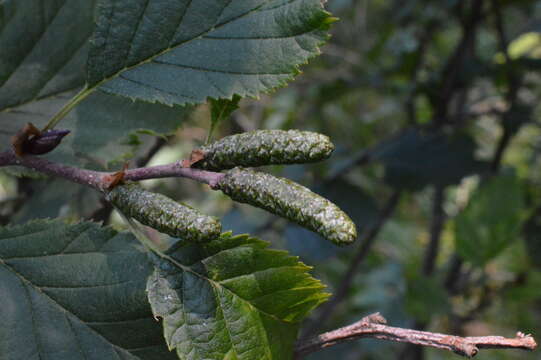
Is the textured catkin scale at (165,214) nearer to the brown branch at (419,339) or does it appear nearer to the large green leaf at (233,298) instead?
the large green leaf at (233,298)

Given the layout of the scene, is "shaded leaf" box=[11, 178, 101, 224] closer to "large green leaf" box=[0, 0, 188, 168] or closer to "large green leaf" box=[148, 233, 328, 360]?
"large green leaf" box=[0, 0, 188, 168]

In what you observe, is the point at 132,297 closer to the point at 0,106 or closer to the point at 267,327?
the point at 267,327

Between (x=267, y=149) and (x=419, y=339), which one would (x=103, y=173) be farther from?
(x=419, y=339)

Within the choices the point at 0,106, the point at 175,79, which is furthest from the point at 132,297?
the point at 0,106

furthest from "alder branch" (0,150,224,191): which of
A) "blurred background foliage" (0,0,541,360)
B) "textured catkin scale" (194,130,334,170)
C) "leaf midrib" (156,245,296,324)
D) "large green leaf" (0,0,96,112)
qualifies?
"blurred background foliage" (0,0,541,360)

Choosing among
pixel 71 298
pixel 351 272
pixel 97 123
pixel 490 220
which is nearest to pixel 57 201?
pixel 97 123
